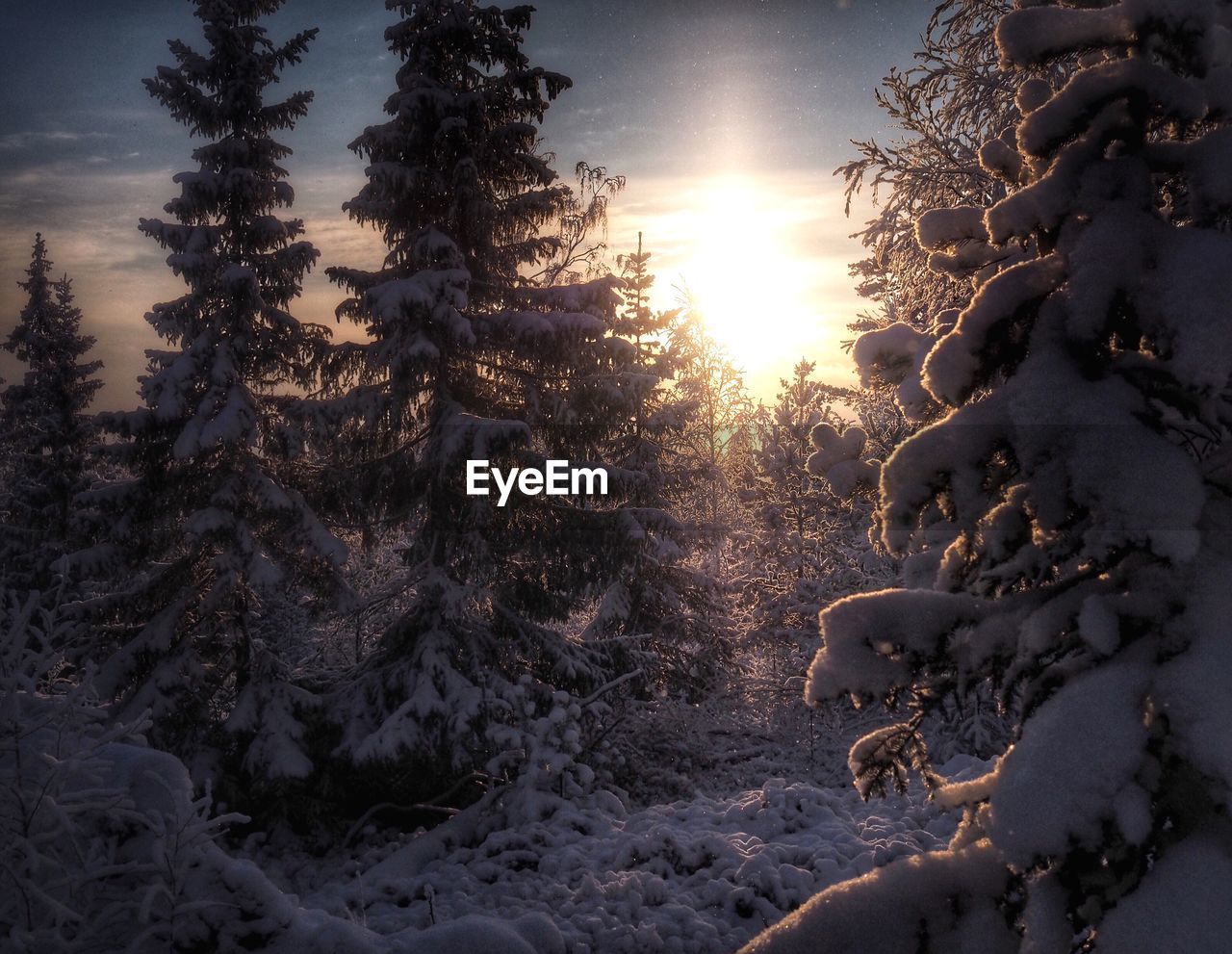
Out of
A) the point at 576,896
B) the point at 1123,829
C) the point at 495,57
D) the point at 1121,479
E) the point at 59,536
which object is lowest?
the point at 576,896

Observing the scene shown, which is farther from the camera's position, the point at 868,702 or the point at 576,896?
the point at 576,896

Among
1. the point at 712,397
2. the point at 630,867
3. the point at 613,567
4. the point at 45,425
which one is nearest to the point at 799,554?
the point at 613,567

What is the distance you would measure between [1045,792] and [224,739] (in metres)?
12.3

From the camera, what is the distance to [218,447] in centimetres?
1244

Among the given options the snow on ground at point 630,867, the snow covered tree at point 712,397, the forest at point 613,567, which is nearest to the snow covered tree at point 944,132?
the forest at point 613,567

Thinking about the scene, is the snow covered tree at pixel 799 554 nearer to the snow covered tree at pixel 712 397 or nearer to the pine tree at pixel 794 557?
the pine tree at pixel 794 557

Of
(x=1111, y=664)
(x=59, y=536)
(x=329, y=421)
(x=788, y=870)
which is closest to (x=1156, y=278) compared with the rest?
(x=1111, y=664)

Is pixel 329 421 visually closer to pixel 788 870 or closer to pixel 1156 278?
pixel 788 870

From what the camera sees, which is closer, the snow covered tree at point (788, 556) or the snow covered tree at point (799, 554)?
the snow covered tree at point (799, 554)

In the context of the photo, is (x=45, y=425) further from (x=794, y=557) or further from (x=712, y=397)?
(x=712, y=397)

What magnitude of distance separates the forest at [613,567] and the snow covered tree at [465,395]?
0.08m

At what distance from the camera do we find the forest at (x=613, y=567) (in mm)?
2736

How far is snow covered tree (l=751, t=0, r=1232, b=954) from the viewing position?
2445mm

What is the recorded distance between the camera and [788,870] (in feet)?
22.3
